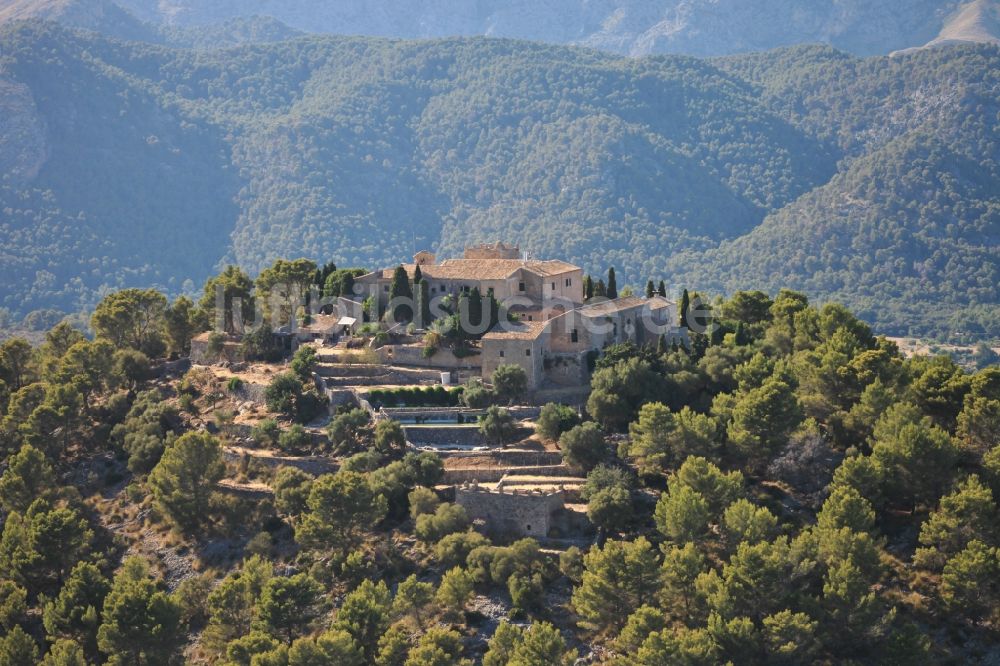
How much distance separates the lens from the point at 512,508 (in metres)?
55.5

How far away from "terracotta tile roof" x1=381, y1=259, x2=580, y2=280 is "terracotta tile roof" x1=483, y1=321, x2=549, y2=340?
4.14 metres

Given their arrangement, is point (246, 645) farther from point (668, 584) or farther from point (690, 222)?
point (690, 222)

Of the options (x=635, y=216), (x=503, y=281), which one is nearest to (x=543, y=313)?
(x=503, y=281)

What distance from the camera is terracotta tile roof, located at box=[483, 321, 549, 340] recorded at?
6469 cm

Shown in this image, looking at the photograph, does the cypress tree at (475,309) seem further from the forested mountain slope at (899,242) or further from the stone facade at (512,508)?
the forested mountain slope at (899,242)

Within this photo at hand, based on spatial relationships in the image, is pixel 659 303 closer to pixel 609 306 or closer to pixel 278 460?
pixel 609 306

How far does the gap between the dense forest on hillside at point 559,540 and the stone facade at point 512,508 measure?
0.64 metres

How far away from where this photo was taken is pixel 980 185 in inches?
6767

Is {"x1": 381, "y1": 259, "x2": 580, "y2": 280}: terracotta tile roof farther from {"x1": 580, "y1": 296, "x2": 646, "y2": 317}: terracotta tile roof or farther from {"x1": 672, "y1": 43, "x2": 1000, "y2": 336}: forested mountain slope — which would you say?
{"x1": 672, "y1": 43, "x2": 1000, "y2": 336}: forested mountain slope

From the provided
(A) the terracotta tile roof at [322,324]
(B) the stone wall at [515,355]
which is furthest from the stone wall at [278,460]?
(A) the terracotta tile roof at [322,324]

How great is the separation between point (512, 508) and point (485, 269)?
20.4 m

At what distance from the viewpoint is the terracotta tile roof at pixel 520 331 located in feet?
212

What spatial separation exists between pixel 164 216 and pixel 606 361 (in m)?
147

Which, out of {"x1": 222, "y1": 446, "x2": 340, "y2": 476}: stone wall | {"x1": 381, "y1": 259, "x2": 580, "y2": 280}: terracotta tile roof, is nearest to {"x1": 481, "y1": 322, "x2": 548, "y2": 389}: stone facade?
{"x1": 381, "y1": 259, "x2": 580, "y2": 280}: terracotta tile roof
